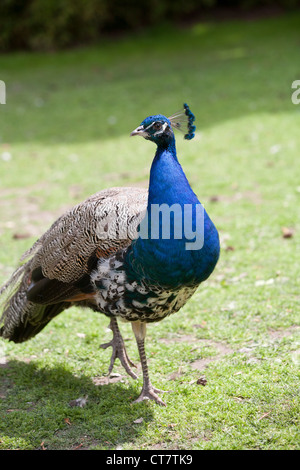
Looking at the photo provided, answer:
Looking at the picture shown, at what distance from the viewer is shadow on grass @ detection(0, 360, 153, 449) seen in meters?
3.04

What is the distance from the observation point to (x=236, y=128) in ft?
27.5

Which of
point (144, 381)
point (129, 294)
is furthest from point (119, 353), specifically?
point (129, 294)

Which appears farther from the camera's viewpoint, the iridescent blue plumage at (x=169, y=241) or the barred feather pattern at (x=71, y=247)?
the barred feather pattern at (x=71, y=247)

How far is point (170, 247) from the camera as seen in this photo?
9.52 feet

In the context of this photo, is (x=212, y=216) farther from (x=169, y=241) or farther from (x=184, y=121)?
(x=169, y=241)

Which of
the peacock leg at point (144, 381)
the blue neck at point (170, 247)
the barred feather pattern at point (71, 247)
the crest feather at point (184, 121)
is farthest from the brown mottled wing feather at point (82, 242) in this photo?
the crest feather at point (184, 121)

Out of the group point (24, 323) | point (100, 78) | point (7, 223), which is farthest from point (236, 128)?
point (24, 323)

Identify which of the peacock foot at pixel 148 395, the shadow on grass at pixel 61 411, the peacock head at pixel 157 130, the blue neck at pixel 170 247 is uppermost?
the peacock head at pixel 157 130

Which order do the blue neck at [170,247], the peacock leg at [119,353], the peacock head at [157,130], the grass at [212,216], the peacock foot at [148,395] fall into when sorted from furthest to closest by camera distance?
the peacock leg at [119,353], the peacock foot at [148,395], the grass at [212,216], the peacock head at [157,130], the blue neck at [170,247]

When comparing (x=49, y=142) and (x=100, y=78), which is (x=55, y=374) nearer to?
(x=49, y=142)

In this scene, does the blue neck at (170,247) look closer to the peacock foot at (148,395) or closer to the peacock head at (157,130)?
the peacock head at (157,130)

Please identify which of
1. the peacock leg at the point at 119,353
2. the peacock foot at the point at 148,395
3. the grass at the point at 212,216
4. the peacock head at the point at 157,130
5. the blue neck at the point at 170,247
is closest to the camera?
the blue neck at the point at 170,247

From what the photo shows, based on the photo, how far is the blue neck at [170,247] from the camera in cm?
291

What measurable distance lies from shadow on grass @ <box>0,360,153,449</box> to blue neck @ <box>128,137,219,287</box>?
773 mm
